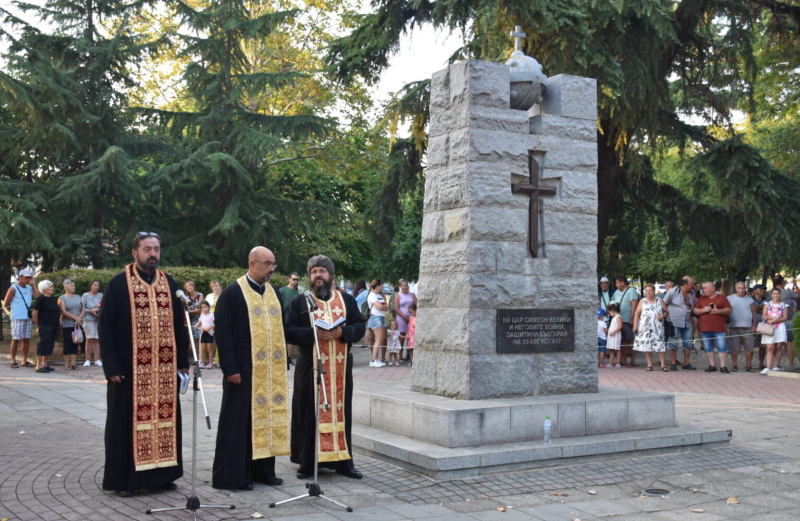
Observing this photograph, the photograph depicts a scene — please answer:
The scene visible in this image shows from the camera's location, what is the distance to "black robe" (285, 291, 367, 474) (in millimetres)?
7203

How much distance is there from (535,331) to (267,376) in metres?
2.89

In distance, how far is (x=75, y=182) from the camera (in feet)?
72.3

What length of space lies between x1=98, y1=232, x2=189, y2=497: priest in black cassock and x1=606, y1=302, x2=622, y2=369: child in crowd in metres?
11.7

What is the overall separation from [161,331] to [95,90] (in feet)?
61.6

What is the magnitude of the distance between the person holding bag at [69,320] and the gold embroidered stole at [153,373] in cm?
1036

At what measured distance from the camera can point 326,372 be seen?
24.2 feet

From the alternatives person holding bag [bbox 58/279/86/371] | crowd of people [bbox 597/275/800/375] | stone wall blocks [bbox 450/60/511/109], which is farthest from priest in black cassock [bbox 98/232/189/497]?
crowd of people [bbox 597/275/800/375]

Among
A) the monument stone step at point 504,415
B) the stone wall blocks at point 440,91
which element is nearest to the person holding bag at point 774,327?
the monument stone step at point 504,415

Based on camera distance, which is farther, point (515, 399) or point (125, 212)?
point (125, 212)

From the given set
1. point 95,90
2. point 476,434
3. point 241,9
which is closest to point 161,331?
point 476,434

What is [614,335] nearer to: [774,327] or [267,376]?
[774,327]

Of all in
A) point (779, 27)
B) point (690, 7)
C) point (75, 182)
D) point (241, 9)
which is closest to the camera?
point (690, 7)

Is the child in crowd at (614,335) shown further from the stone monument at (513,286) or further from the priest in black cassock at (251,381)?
the priest in black cassock at (251,381)

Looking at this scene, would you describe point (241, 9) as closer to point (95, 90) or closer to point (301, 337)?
point (95, 90)
